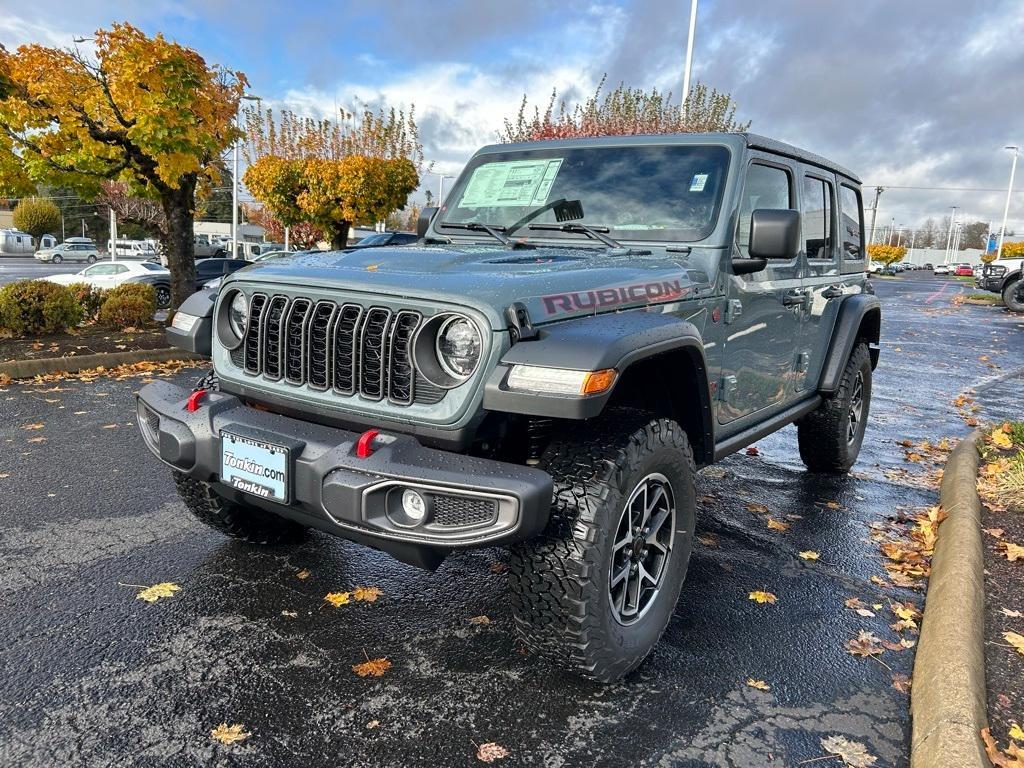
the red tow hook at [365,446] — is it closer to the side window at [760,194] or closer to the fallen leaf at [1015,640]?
the side window at [760,194]

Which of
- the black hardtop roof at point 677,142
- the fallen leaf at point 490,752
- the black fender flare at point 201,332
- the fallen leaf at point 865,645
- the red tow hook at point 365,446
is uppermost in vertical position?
the black hardtop roof at point 677,142

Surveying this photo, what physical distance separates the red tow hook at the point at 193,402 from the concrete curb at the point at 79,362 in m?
6.16

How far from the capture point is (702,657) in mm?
2971

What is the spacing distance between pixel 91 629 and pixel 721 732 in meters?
2.40

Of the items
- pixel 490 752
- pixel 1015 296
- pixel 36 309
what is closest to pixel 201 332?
pixel 490 752

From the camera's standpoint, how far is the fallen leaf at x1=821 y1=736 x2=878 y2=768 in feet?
7.78

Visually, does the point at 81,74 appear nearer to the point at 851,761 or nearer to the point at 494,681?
the point at 494,681

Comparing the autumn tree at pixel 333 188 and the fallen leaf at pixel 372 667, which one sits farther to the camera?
the autumn tree at pixel 333 188

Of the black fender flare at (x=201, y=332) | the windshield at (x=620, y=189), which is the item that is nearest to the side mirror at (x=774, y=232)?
the windshield at (x=620, y=189)

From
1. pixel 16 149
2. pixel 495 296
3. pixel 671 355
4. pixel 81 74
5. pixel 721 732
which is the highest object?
pixel 81 74

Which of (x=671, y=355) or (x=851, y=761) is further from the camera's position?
(x=671, y=355)

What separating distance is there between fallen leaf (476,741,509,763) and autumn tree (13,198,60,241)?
67.1 metres

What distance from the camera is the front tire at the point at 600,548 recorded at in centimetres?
242

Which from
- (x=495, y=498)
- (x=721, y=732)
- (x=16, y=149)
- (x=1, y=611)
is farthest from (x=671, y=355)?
(x=16, y=149)
